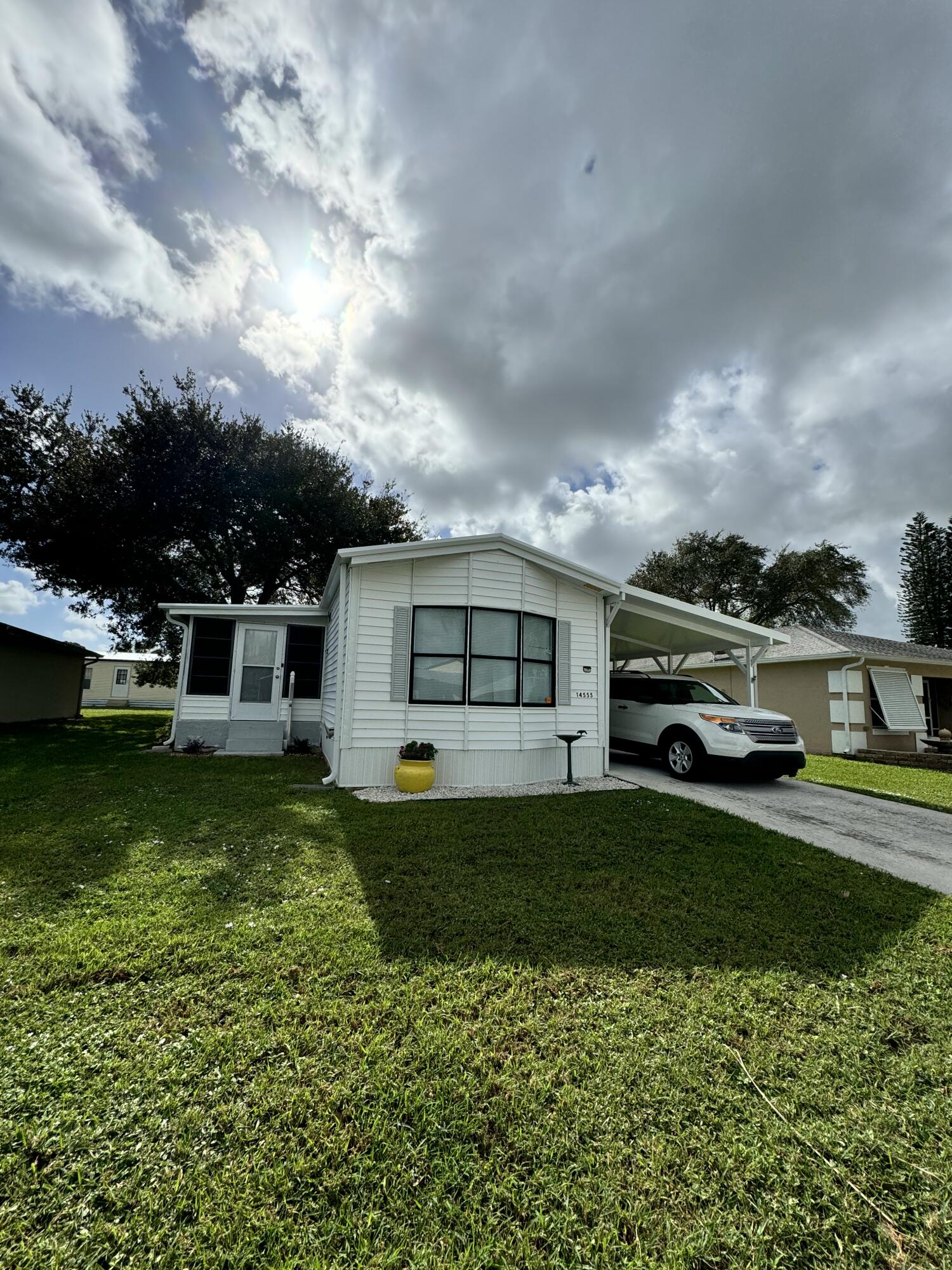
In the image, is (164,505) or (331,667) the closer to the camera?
(331,667)

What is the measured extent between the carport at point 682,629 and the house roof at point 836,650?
3.48 metres

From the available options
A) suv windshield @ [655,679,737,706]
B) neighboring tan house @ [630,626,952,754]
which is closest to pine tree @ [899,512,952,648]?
neighboring tan house @ [630,626,952,754]

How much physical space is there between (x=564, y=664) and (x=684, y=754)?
8.51ft

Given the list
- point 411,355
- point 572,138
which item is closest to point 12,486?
point 411,355

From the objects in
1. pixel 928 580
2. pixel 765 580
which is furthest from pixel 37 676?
pixel 928 580

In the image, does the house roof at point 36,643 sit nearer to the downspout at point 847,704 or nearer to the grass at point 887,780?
the grass at point 887,780

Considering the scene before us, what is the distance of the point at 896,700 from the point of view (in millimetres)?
13820

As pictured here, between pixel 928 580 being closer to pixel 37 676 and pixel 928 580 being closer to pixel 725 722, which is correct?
pixel 725 722

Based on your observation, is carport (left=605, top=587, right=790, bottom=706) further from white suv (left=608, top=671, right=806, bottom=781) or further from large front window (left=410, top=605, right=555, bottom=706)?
large front window (left=410, top=605, right=555, bottom=706)

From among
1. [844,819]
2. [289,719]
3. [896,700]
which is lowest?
[844,819]

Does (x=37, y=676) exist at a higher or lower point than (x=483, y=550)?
lower

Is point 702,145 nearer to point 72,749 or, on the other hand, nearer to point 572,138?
point 572,138

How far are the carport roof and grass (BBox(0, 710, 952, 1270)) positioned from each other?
16.8 ft

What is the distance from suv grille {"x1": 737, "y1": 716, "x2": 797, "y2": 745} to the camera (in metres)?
7.53
